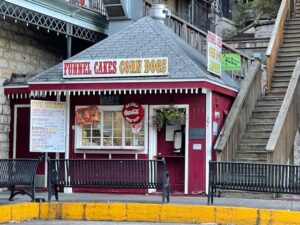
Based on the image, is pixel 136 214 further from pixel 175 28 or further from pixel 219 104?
pixel 175 28

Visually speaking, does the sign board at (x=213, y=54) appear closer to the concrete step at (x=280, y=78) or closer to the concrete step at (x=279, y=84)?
the concrete step at (x=279, y=84)

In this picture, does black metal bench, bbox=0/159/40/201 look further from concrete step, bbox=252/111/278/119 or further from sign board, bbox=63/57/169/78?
concrete step, bbox=252/111/278/119

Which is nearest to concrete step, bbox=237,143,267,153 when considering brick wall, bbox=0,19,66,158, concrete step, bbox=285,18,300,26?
brick wall, bbox=0,19,66,158

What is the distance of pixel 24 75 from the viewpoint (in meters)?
18.9

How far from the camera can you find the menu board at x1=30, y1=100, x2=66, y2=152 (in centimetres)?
1700

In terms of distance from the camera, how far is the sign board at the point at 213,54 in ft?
57.4

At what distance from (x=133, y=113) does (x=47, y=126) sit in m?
2.38

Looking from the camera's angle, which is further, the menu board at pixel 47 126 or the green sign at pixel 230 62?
the green sign at pixel 230 62

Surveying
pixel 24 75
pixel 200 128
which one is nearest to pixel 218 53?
pixel 200 128

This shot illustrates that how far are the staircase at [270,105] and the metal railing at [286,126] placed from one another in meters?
0.61

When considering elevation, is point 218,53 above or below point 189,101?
above

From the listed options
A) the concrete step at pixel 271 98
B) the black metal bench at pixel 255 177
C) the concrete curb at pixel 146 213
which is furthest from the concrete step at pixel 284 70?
the concrete curb at pixel 146 213

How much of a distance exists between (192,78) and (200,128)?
4.72 ft

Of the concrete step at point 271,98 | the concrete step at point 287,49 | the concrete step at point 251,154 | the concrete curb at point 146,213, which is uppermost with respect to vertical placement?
the concrete step at point 287,49
